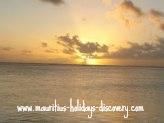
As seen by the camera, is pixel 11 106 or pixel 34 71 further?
pixel 34 71

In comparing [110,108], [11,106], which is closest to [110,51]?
[110,108]

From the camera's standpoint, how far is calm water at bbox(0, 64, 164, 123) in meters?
3.25

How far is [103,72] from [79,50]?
199mm

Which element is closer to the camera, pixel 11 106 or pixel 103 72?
pixel 11 106

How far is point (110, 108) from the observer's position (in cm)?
326

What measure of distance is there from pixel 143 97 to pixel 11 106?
76cm

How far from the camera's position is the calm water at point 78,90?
325cm

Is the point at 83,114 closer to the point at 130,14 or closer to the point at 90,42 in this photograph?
the point at 90,42

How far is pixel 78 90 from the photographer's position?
3.36 metres

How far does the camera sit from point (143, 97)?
3395 millimetres

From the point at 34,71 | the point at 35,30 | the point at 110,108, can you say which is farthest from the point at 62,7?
the point at 110,108

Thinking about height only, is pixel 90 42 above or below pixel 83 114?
above

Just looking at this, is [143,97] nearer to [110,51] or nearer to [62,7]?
[110,51]

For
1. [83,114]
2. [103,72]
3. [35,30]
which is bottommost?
[83,114]
